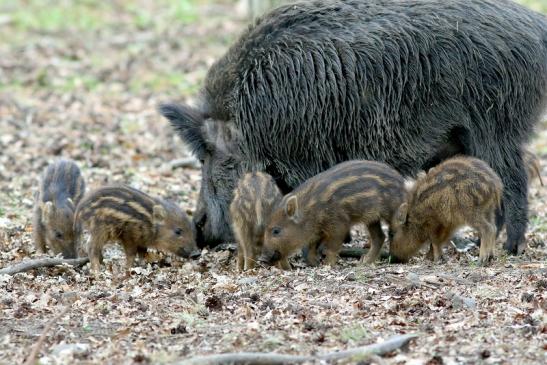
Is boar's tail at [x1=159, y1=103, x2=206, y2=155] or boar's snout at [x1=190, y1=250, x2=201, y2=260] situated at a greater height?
boar's tail at [x1=159, y1=103, x2=206, y2=155]

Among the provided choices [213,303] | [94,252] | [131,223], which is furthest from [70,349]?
[131,223]

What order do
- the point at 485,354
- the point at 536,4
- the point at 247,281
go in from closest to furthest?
the point at 485,354 → the point at 247,281 → the point at 536,4

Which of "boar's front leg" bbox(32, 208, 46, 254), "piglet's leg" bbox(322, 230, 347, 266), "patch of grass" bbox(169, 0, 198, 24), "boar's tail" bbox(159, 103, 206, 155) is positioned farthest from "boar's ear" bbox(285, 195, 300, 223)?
"patch of grass" bbox(169, 0, 198, 24)

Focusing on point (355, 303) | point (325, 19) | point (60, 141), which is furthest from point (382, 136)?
point (60, 141)

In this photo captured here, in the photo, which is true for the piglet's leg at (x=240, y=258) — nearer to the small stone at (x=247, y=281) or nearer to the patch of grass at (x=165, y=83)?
the small stone at (x=247, y=281)

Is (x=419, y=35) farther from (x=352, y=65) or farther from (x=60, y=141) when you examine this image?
(x=60, y=141)

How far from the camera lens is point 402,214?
716cm

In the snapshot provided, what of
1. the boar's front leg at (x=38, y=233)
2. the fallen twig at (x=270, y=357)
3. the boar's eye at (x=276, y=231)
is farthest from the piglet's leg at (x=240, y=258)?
the fallen twig at (x=270, y=357)

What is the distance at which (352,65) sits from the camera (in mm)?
7590

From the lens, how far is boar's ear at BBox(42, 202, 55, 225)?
25.0 feet

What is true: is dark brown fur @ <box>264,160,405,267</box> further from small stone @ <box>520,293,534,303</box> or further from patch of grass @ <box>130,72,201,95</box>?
patch of grass @ <box>130,72,201,95</box>

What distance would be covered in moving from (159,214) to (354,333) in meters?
2.64

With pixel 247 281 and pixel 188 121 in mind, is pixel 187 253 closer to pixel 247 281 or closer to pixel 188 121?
pixel 188 121

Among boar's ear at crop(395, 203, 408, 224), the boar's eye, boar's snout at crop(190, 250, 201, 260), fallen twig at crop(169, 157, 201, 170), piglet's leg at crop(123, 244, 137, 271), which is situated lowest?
fallen twig at crop(169, 157, 201, 170)
